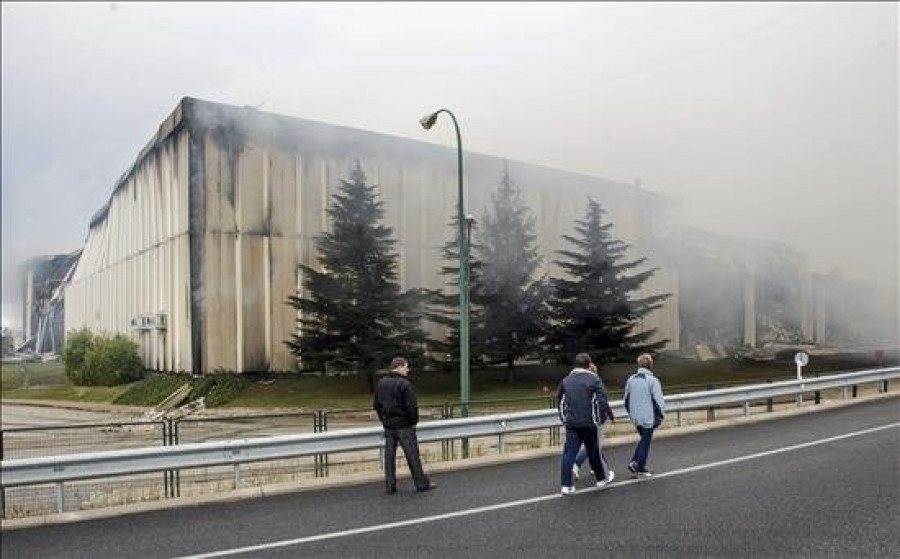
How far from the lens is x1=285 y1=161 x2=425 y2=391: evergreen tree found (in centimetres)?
2120

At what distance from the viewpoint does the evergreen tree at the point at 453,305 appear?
2129 cm

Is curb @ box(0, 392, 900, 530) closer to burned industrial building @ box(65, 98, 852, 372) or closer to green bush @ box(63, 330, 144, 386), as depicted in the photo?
burned industrial building @ box(65, 98, 852, 372)

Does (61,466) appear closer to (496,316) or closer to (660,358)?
(496,316)

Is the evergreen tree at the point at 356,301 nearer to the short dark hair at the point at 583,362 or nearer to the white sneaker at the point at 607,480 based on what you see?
the white sneaker at the point at 607,480

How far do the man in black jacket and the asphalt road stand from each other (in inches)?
6.1

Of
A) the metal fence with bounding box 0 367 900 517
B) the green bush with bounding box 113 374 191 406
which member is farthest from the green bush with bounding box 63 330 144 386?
the metal fence with bounding box 0 367 900 517

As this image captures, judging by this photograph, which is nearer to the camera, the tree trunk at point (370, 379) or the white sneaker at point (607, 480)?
the white sneaker at point (607, 480)

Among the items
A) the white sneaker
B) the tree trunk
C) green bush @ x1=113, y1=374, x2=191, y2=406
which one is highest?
the white sneaker

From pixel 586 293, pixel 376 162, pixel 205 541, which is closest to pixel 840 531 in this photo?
pixel 205 541

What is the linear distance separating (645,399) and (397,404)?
2002 millimetres

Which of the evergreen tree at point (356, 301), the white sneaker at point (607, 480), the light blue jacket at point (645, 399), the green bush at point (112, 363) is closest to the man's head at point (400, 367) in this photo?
the white sneaker at point (607, 480)

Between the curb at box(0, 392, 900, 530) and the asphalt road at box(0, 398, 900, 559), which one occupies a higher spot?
the asphalt road at box(0, 398, 900, 559)

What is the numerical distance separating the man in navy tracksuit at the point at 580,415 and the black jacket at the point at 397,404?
1.09 metres

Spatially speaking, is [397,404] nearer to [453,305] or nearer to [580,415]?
[580,415]
